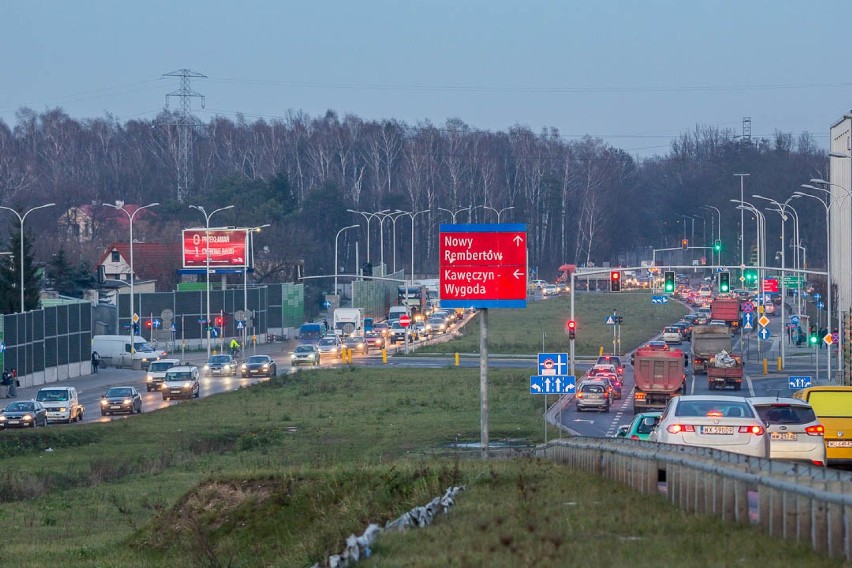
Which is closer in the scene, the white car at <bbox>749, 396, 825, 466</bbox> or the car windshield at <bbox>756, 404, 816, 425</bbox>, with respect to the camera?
the white car at <bbox>749, 396, 825, 466</bbox>

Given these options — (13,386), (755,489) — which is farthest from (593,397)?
(755,489)

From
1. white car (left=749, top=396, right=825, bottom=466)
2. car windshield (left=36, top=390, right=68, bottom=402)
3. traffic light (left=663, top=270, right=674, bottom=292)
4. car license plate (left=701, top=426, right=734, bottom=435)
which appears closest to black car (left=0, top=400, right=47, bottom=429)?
car windshield (left=36, top=390, right=68, bottom=402)

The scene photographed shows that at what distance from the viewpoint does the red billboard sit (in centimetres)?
9925

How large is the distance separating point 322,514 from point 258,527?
4.86 ft

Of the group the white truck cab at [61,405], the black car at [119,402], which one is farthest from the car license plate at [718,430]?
the black car at [119,402]

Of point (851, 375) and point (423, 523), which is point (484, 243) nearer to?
point (423, 523)

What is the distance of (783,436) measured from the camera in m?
20.3

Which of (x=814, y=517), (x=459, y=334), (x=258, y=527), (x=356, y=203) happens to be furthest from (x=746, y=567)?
(x=356, y=203)

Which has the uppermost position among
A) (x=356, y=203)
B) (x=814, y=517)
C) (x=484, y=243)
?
(x=356, y=203)

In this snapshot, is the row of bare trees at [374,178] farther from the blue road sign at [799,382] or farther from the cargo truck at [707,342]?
the blue road sign at [799,382]

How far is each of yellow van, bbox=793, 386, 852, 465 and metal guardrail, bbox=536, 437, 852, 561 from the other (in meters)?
9.85

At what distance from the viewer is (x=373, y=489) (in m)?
17.6

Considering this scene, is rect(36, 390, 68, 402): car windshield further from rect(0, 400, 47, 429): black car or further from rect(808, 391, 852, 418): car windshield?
rect(808, 391, 852, 418): car windshield

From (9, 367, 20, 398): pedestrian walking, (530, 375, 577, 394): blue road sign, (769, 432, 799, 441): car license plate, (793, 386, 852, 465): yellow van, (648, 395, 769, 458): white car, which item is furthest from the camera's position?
(9, 367, 20, 398): pedestrian walking
